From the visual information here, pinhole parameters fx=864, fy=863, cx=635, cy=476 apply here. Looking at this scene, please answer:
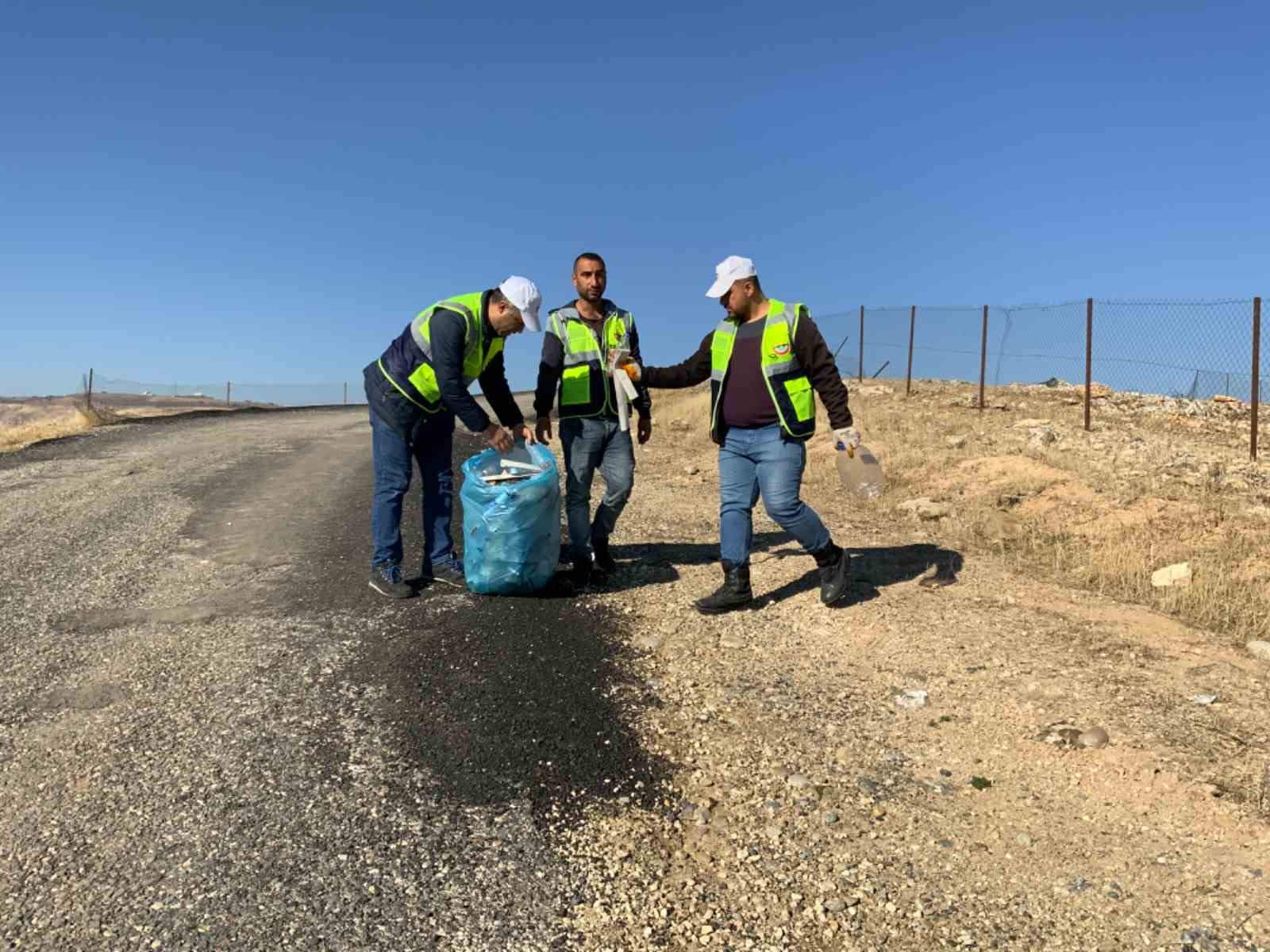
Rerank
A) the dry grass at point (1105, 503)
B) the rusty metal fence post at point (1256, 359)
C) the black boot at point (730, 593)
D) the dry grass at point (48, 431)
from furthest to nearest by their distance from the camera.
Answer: the dry grass at point (48, 431)
the rusty metal fence post at point (1256, 359)
the dry grass at point (1105, 503)
the black boot at point (730, 593)

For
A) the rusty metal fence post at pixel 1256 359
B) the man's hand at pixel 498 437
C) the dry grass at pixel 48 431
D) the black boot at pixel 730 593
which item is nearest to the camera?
the man's hand at pixel 498 437

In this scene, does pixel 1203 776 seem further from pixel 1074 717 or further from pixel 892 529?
pixel 892 529

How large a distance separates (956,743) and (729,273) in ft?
8.02

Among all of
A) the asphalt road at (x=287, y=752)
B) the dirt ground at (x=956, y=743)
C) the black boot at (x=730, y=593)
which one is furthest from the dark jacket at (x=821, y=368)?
the asphalt road at (x=287, y=752)

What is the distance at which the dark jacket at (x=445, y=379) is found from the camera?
4344mm

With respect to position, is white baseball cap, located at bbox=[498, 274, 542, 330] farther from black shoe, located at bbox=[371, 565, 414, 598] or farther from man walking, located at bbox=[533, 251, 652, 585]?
black shoe, located at bbox=[371, 565, 414, 598]

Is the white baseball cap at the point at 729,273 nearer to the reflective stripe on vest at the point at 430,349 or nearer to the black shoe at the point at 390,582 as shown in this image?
the reflective stripe on vest at the point at 430,349

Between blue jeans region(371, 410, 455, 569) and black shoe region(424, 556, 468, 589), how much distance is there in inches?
1.6

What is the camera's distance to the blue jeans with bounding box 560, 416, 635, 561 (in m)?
4.91

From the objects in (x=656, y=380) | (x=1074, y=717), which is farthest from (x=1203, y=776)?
(x=656, y=380)

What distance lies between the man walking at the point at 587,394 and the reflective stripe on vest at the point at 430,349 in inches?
14.9

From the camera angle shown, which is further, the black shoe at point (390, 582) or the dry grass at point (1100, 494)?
the dry grass at point (1100, 494)

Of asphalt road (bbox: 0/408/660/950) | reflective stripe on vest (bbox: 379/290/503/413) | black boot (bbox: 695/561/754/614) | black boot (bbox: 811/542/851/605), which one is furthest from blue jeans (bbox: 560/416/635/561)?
black boot (bbox: 811/542/851/605)

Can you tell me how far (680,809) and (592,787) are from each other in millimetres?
304
